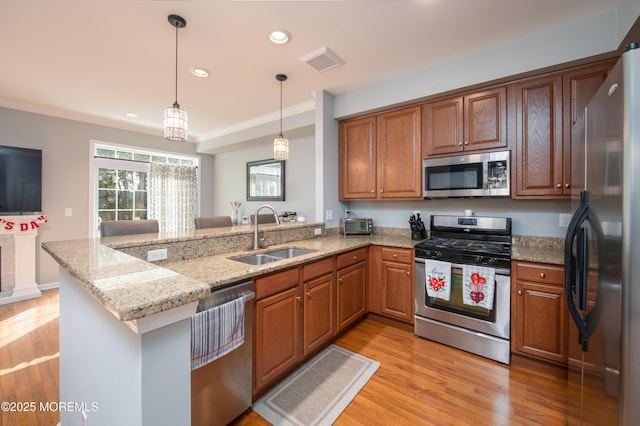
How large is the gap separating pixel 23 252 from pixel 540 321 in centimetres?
594

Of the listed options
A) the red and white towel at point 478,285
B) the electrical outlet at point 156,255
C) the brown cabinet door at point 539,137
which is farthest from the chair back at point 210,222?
the brown cabinet door at point 539,137

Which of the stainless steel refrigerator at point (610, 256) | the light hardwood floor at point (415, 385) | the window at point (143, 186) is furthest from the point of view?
the window at point (143, 186)

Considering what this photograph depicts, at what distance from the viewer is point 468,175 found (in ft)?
8.27

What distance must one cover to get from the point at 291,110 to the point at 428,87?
1.92m

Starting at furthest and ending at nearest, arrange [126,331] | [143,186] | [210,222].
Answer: [143,186], [210,222], [126,331]

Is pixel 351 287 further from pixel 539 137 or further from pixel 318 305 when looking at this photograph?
pixel 539 137

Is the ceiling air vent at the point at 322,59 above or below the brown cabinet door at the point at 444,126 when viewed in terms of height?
above

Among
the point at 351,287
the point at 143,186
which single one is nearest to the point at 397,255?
the point at 351,287

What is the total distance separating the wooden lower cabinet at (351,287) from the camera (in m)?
2.41

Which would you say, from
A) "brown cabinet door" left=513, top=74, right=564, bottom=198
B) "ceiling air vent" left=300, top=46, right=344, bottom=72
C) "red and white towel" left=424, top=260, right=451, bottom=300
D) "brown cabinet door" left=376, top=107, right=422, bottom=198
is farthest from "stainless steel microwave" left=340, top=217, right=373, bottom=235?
"ceiling air vent" left=300, top=46, right=344, bottom=72

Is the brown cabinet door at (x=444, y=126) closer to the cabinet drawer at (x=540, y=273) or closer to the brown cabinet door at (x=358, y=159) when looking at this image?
the brown cabinet door at (x=358, y=159)

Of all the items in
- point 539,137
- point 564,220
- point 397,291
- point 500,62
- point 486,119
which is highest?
point 500,62

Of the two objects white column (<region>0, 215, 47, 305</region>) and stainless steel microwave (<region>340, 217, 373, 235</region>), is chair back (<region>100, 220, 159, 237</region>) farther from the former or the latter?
white column (<region>0, 215, 47, 305</region>)

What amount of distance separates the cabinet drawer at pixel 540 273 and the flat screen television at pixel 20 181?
5.80m
